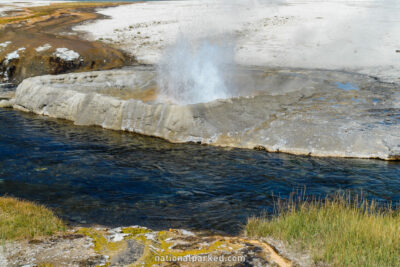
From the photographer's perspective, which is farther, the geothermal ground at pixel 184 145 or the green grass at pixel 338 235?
the geothermal ground at pixel 184 145

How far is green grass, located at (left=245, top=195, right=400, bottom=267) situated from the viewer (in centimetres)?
450

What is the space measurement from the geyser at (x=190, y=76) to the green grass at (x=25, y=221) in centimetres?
715

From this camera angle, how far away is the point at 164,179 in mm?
8625

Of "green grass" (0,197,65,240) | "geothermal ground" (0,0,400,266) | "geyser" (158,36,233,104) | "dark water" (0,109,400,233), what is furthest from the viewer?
"geyser" (158,36,233,104)

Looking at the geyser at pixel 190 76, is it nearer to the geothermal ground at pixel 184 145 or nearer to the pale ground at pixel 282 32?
the geothermal ground at pixel 184 145

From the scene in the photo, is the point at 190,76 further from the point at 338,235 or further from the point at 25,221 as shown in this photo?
the point at 338,235

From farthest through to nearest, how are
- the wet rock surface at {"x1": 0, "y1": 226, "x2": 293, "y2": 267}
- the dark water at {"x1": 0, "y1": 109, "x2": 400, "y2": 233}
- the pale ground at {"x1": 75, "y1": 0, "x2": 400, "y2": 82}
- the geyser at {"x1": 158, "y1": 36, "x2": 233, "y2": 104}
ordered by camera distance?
the pale ground at {"x1": 75, "y1": 0, "x2": 400, "y2": 82}, the geyser at {"x1": 158, "y1": 36, "x2": 233, "y2": 104}, the dark water at {"x1": 0, "y1": 109, "x2": 400, "y2": 233}, the wet rock surface at {"x1": 0, "y1": 226, "x2": 293, "y2": 267}

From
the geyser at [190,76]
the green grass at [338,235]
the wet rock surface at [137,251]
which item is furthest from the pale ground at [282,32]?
the wet rock surface at [137,251]

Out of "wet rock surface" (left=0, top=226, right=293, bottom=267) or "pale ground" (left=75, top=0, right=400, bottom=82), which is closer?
"wet rock surface" (left=0, top=226, right=293, bottom=267)

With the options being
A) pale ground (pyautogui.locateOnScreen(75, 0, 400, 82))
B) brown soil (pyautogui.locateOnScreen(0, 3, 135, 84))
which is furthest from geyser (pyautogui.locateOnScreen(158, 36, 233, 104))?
brown soil (pyautogui.locateOnScreen(0, 3, 135, 84))

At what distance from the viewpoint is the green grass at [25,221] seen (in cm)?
557

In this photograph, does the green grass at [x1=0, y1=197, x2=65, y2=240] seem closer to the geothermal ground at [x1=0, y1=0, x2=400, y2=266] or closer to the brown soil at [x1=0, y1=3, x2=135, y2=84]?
the geothermal ground at [x1=0, y1=0, x2=400, y2=266]

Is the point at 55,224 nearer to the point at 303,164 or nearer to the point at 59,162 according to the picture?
the point at 59,162

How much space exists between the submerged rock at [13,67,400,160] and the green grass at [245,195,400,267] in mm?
4238
